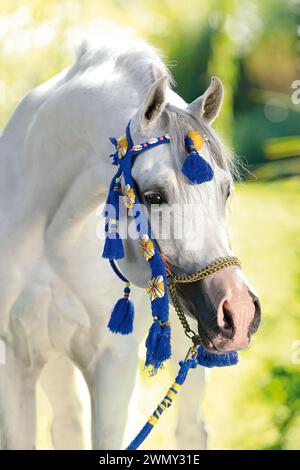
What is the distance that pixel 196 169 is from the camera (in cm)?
145

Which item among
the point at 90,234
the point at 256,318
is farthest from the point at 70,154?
the point at 256,318

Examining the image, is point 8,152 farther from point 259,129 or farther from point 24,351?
point 259,129

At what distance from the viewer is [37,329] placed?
195cm

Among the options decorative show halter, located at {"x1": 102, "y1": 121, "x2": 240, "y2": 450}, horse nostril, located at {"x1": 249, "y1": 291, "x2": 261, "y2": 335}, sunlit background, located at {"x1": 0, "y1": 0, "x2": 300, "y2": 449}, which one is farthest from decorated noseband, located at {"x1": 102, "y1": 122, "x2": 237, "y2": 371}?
sunlit background, located at {"x1": 0, "y1": 0, "x2": 300, "y2": 449}

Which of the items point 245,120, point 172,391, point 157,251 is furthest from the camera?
point 245,120

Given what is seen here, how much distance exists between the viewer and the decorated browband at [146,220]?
147 centimetres

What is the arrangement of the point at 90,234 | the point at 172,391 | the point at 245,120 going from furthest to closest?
the point at 245,120, the point at 90,234, the point at 172,391

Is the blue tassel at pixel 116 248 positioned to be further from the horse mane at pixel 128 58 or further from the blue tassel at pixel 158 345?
the horse mane at pixel 128 58

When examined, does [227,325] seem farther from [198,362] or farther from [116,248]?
[116,248]

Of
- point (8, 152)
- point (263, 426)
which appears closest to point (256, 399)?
point (263, 426)

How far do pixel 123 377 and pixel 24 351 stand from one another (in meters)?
0.27

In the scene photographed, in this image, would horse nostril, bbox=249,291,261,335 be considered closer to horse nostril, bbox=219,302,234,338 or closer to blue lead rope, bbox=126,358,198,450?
horse nostril, bbox=219,302,234,338

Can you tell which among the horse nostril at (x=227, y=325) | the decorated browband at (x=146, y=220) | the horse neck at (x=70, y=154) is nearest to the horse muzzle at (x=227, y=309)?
the horse nostril at (x=227, y=325)

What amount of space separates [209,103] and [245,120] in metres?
5.13
